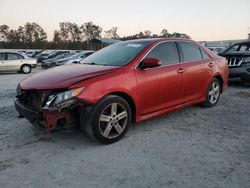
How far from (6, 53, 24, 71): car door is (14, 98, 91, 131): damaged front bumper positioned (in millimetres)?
14046

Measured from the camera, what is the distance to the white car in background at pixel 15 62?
16.2 meters

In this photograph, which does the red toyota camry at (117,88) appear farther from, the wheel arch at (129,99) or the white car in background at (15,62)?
the white car in background at (15,62)

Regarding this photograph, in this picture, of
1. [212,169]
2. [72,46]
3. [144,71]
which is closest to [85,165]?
[212,169]

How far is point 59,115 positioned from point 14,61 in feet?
48.1

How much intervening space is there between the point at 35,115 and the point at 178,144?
2130mm

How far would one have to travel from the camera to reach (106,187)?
9.10 feet

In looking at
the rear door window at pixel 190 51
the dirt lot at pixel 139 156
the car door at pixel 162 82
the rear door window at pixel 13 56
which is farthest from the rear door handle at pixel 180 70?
the rear door window at pixel 13 56

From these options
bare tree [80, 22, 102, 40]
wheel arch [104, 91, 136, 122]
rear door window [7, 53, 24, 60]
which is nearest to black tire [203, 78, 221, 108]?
wheel arch [104, 91, 136, 122]

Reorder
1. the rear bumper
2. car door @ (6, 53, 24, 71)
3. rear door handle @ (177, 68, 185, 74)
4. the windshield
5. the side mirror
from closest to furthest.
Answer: the side mirror
the windshield
rear door handle @ (177, 68, 185, 74)
the rear bumper
car door @ (6, 53, 24, 71)

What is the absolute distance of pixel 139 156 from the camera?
3.48 meters

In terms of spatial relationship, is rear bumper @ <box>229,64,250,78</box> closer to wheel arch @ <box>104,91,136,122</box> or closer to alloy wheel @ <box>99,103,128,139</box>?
wheel arch @ <box>104,91,136,122</box>

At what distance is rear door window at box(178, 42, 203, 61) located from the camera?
5211 mm

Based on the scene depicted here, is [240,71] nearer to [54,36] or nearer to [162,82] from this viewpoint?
[162,82]

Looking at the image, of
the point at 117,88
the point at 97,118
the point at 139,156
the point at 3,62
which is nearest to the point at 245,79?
the point at 117,88
